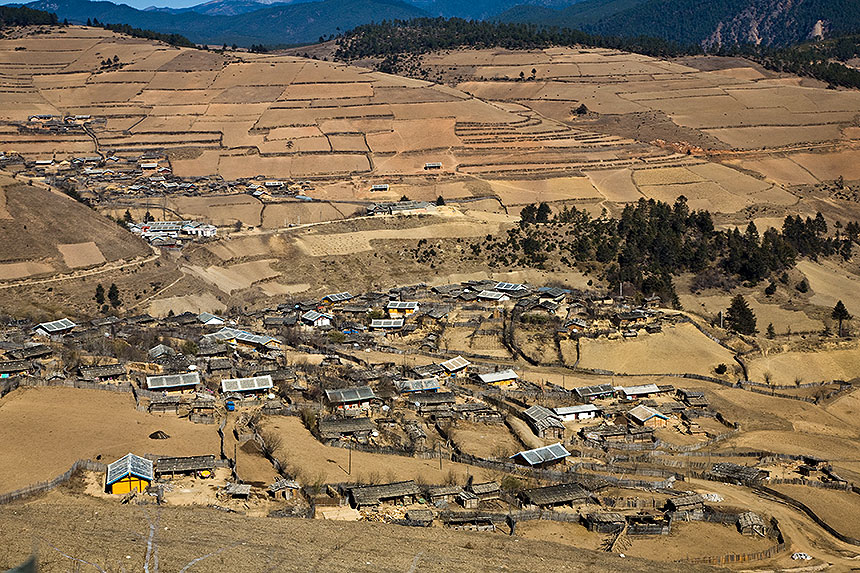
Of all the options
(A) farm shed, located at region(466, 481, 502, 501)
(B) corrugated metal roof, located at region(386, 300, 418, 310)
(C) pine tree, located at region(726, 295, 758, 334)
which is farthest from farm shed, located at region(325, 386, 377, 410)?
(C) pine tree, located at region(726, 295, 758, 334)

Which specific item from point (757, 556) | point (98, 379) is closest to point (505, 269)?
point (98, 379)

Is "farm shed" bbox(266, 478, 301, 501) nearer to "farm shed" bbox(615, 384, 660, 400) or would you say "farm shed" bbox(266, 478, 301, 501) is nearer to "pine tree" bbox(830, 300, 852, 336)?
"farm shed" bbox(615, 384, 660, 400)

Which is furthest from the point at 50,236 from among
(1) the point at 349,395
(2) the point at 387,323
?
(1) the point at 349,395

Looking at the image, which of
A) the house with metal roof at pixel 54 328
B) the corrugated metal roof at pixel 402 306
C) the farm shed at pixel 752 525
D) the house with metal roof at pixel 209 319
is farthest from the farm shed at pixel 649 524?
the house with metal roof at pixel 54 328

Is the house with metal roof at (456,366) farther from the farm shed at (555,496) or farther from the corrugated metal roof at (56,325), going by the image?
the corrugated metal roof at (56,325)

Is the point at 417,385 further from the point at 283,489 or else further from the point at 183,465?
the point at 183,465

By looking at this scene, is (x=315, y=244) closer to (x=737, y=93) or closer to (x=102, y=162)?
(x=102, y=162)

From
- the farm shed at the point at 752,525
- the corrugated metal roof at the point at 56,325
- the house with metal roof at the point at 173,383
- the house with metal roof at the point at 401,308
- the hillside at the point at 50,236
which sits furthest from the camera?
the hillside at the point at 50,236
